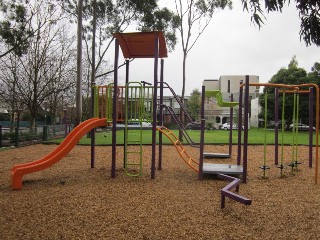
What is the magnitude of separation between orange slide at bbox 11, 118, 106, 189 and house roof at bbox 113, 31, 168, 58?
201 centimetres

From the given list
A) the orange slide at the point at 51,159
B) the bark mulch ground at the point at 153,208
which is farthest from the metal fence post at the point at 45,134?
the orange slide at the point at 51,159

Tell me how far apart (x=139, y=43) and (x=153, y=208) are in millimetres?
4425

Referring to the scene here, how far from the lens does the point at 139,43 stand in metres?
7.83

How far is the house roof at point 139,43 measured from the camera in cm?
718

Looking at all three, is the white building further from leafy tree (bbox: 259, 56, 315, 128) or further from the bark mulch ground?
the bark mulch ground

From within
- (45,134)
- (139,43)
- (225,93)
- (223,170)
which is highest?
(225,93)

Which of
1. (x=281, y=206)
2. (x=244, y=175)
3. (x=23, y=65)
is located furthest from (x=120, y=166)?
(x=23, y=65)

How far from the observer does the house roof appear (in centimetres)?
Result: 718

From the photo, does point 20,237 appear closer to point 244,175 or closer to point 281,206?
point 281,206

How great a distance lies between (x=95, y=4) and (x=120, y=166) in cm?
1727

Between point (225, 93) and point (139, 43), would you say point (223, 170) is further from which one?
point (225, 93)

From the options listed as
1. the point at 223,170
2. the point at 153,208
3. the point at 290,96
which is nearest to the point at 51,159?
the point at 153,208

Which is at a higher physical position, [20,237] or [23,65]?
[23,65]

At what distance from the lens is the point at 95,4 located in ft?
74.6
